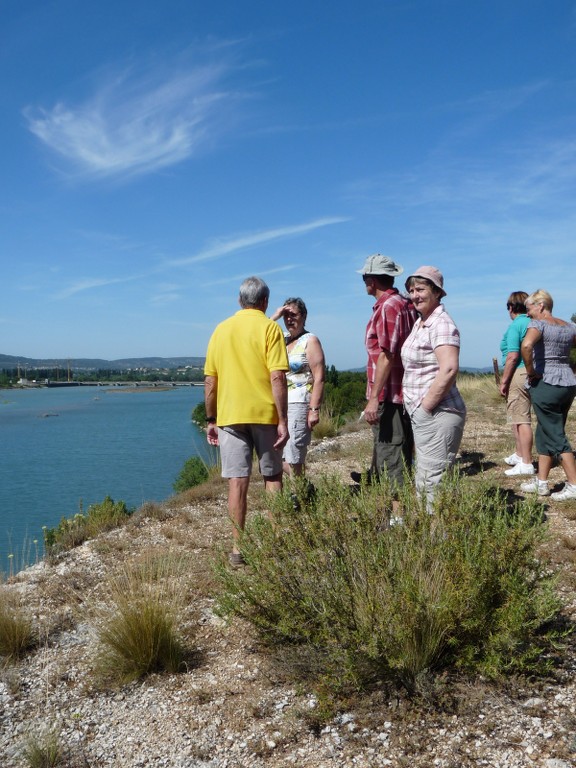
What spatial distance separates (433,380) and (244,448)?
1.24 meters

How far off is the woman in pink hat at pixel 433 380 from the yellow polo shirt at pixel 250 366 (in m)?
0.83

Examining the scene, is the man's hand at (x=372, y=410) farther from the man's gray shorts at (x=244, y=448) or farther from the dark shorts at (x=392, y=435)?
the man's gray shorts at (x=244, y=448)

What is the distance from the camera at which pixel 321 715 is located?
2.37m

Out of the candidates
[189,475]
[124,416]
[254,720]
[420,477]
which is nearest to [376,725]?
[254,720]

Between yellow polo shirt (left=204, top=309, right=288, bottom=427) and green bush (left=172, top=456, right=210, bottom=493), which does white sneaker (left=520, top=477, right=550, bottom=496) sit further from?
green bush (left=172, top=456, right=210, bottom=493)

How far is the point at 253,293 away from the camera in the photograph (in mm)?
4008

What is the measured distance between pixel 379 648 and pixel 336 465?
18.1 ft

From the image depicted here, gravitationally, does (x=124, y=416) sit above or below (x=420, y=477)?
below

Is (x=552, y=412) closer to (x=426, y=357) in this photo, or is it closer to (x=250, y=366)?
(x=426, y=357)

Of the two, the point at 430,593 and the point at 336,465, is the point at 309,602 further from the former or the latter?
the point at 336,465

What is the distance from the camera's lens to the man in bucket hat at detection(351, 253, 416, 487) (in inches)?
161

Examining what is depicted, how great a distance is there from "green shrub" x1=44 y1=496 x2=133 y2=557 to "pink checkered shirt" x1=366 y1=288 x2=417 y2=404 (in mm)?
3183

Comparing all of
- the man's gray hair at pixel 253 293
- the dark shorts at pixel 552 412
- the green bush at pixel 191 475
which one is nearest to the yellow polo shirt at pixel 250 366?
the man's gray hair at pixel 253 293

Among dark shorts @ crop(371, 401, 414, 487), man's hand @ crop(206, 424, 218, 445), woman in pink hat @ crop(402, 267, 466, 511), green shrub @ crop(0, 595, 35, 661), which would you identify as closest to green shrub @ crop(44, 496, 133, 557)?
green shrub @ crop(0, 595, 35, 661)
